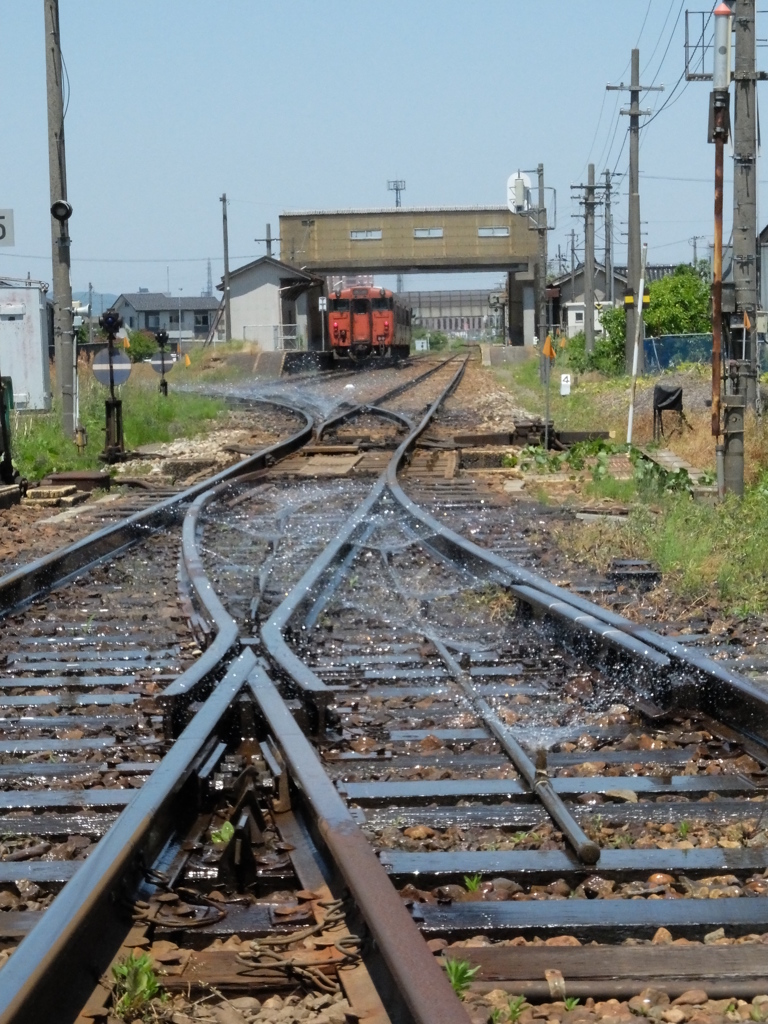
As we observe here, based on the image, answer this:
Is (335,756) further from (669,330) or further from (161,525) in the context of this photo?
(669,330)

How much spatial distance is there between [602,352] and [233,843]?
35592 millimetres

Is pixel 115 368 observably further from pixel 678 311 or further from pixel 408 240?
pixel 408 240

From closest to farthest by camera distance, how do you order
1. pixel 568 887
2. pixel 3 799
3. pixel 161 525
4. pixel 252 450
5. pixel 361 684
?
pixel 568 887
pixel 3 799
pixel 361 684
pixel 161 525
pixel 252 450

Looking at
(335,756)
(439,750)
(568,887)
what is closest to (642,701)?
(439,750)

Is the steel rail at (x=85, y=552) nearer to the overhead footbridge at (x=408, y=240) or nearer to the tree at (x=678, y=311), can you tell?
the tree at (x=678, y=311)

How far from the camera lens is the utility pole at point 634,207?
27766 millimetres

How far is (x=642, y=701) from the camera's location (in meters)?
5.47

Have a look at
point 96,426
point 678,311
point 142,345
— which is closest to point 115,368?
point 96,426

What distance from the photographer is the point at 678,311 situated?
3912 centimetres

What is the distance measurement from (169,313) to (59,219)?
341 ft

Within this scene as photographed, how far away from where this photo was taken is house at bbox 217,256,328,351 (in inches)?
2388

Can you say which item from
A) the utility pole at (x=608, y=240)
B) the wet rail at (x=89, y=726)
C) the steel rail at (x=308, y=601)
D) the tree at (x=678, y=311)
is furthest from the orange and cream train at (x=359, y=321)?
the wet rail at (x=89, y=726)

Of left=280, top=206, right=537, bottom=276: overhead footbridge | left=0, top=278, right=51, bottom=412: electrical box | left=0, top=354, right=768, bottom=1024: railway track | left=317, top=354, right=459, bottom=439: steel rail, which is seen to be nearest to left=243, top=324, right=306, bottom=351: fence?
left=280, top=206, right=537, bottom=276: overhead footbridge

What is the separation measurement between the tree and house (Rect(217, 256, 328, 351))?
22603 millimetres
